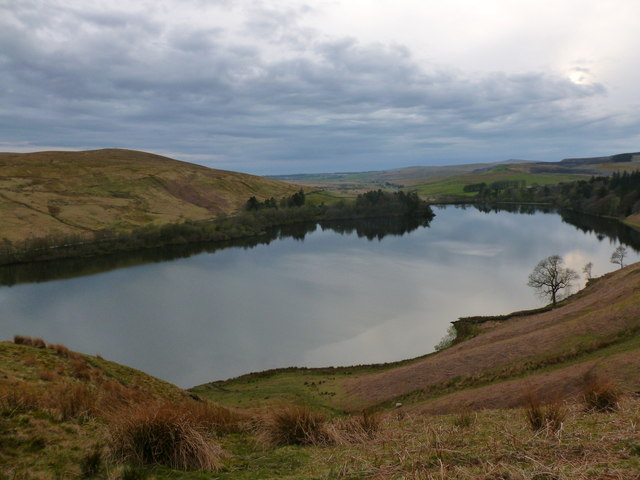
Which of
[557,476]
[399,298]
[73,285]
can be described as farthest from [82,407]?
[73,285]

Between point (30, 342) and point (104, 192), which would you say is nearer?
point (30, 342)

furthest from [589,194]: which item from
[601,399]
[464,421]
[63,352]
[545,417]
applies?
[63,352]

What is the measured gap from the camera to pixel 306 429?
267 inches

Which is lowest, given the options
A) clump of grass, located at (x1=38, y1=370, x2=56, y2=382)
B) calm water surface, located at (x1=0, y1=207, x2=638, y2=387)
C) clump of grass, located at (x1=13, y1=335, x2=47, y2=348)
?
calm water surface, located at (x1=0, y1=207, x2=638, y2=387)

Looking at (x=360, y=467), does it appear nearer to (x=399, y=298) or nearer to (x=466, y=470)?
(x=466, y=470)

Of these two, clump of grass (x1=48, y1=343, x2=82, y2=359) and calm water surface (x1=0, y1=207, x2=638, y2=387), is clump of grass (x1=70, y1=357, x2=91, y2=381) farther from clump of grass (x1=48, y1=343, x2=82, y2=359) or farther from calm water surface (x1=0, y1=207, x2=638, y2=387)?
calm water surface (x1=0, y1=207, x2=638, y2=387)

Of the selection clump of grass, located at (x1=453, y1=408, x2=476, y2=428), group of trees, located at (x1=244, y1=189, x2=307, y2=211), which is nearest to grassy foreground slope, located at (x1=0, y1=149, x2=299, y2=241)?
group of trees, located at (x1=244, y1=189, x2=307, y2=211)

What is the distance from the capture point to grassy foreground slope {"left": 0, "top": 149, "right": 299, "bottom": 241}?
9344 centimetres

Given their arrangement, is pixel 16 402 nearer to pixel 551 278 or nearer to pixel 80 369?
pixel 80 369

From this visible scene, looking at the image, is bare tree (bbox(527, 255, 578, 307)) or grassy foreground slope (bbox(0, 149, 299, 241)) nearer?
bare tree (bbox(527, 255, 578, 307))

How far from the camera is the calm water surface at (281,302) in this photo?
34688mm

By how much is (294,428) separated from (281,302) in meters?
42.3

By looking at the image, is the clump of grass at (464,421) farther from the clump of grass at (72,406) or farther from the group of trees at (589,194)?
the group of trees at (589,194)

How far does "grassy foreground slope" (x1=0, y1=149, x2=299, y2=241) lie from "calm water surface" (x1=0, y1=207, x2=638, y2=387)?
2920cm
